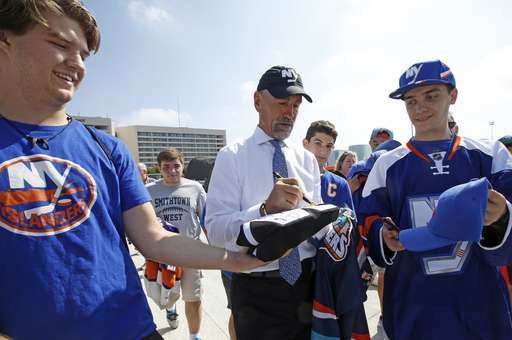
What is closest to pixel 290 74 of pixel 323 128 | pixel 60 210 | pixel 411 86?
pixel 411 86

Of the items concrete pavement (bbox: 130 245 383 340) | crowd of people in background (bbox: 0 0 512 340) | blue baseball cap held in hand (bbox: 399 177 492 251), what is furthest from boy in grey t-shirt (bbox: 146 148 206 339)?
blue baseball cap held in hand (bbox: 399 177 492 251)

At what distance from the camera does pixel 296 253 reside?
5.41ft

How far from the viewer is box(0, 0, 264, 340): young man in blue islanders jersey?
86 cm

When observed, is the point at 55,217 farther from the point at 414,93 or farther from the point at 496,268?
the point at 496,268

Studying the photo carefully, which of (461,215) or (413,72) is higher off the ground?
(413,72)

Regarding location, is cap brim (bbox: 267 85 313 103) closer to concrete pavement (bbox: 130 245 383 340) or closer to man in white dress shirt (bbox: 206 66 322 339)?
man in white dress shirt (bbox: 206 66 322 339)

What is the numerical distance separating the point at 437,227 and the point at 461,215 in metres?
0.12

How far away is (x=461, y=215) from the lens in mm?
1221

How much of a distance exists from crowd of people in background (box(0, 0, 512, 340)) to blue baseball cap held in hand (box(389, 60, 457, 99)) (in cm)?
1

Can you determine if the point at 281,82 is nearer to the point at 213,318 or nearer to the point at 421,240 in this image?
the point at 421,240

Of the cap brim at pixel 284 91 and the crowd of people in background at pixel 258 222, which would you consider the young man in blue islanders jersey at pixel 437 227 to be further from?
the cap brim at pixel 284 91

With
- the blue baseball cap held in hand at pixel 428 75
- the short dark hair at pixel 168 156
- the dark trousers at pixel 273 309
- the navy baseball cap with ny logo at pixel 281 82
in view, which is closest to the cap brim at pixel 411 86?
the blue baseball cap held in hand at pixel 428 75

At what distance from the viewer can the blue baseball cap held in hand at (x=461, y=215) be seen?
1.21 meters

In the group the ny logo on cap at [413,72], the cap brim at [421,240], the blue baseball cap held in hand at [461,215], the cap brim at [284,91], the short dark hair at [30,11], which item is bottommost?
the cap brim at [421,240]
